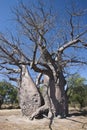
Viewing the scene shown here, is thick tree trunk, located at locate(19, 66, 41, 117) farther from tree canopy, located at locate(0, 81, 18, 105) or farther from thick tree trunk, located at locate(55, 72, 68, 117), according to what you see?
tree canopy, located at locate(0, 81, 18, 105)

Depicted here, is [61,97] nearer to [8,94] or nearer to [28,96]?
[28,96]

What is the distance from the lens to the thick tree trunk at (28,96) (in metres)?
9.77

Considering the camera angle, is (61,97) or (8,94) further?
(8,94)

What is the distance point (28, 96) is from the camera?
391 inches

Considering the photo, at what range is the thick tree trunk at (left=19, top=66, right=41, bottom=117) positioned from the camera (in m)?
9.77

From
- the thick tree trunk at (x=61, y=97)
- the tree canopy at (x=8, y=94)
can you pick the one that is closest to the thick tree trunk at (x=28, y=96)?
the thick tree trunk at (x=61, y=97)

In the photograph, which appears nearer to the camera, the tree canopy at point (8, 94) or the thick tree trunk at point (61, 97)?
the thick tree trunk at point (61, 97)

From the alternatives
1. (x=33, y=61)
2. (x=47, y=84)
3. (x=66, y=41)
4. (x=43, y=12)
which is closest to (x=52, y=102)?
(x=47, y=84)

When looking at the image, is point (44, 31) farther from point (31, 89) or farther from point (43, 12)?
point (31, 89)

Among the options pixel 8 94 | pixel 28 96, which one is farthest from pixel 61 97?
pixel 8 94

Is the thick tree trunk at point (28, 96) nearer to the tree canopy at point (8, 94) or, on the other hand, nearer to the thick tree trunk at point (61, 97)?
the thick tree trunk at point (61, 97)

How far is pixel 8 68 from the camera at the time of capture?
36.0 feet

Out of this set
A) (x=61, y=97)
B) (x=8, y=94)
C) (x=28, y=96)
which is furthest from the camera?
(x=8, y=94)

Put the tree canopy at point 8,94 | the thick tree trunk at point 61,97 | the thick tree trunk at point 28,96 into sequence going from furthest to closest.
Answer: the tree canopy at point 8,94 → the thick tree trunk at point 28,96 → the thick tree trunk at point 61,97
